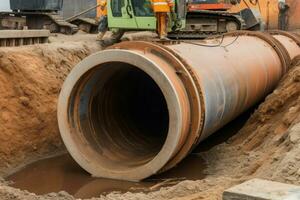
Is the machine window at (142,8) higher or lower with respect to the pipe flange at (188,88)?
higher

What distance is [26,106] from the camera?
23.5ft

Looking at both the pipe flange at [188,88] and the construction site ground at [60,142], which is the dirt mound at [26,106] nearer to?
the construction site ground at [60,142]

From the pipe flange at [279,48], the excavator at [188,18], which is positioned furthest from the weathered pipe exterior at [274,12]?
the pipe flange at [279,48]

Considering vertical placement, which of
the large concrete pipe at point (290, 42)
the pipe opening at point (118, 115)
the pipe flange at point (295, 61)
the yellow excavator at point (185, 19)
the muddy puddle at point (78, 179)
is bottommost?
the muddy puddle at point (78, 179)

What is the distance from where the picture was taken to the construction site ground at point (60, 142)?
5530mm

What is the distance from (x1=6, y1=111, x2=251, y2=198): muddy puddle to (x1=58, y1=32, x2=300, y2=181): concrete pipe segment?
5.1 inches

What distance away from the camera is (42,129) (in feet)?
23.7

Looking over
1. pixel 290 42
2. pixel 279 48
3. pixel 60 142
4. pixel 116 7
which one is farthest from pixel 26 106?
pixel 290 42

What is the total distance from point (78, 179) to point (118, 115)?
1.28 meters

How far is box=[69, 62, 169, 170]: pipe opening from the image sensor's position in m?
6.16

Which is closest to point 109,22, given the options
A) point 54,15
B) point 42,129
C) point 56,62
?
point 54,15

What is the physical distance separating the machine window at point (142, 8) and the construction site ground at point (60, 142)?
3573 mm

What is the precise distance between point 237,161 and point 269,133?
70cm

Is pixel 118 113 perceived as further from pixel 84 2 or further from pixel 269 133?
pixel 84 2
